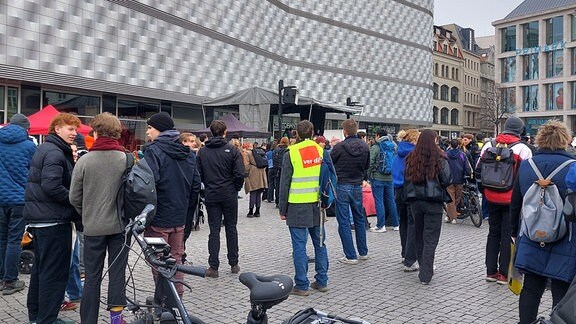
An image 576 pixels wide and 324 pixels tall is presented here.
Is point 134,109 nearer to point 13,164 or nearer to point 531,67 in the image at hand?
point 13,164

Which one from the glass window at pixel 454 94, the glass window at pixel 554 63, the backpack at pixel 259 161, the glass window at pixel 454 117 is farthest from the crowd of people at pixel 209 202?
the glass window at pixel 454 94

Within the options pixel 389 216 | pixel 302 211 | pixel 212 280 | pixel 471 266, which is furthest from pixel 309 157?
pixel 389 216

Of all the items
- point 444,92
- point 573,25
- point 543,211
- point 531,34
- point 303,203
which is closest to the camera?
point 543,211

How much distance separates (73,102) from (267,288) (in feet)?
69.5

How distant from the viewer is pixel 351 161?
778 cm

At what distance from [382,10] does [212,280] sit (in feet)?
140

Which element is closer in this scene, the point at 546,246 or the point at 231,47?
the point at 546,246

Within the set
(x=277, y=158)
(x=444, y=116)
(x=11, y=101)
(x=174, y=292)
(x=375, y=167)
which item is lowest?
(x=174, y=292)

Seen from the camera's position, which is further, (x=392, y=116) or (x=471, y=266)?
(x=392, y=116)

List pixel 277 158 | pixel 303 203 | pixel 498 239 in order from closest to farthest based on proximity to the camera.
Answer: pixel 303 203 < pixel 498 239 < pixel 277 158

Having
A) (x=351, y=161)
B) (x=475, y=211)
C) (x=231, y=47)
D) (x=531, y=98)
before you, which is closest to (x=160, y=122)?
(x=351, y=161)

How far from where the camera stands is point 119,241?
181 inches

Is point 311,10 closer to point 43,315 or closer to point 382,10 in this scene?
point 382,10

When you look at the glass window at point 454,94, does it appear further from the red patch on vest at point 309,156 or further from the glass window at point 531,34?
the red patch on vest at point 309,156
